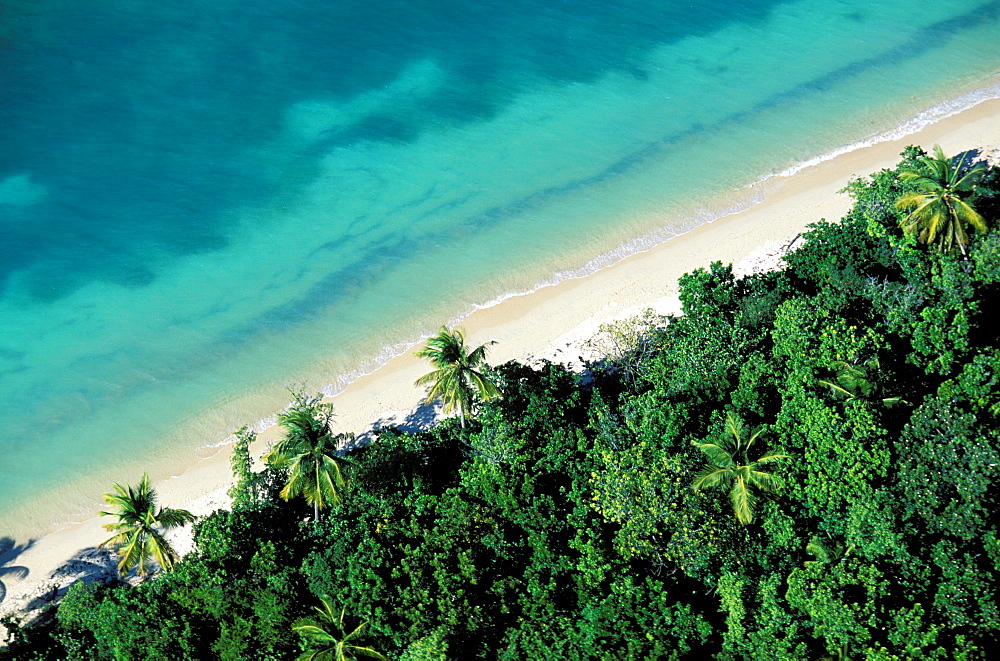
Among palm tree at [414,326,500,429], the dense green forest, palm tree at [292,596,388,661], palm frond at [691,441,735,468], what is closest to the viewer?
palm tree at [292,596,388,661]

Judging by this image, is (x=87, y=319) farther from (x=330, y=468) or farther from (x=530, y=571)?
(x=530, y=571)

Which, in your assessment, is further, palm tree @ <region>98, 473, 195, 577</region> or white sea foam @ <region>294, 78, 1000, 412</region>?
white sea foam @ <region>294, 78, 1000, 412</region>

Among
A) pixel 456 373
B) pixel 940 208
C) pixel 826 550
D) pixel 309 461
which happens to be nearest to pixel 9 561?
A: pixel 309 461

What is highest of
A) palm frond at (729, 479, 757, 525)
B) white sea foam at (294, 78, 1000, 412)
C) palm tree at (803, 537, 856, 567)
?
white sea foam at (294, 78, 1000, 412)

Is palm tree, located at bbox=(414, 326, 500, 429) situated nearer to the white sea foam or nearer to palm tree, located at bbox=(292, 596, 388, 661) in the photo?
palm tree, located at bbox=(292, 596, 388, 661)

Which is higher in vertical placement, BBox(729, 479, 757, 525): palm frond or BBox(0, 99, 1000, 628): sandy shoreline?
BBox(0, 99, 1000, 628): sandy shoreline

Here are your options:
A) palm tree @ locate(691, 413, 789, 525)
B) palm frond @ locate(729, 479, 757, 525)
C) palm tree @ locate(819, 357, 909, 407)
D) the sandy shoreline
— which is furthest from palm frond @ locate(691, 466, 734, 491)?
the sandy shoreline

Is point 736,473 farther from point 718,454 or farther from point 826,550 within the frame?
point 826,550
